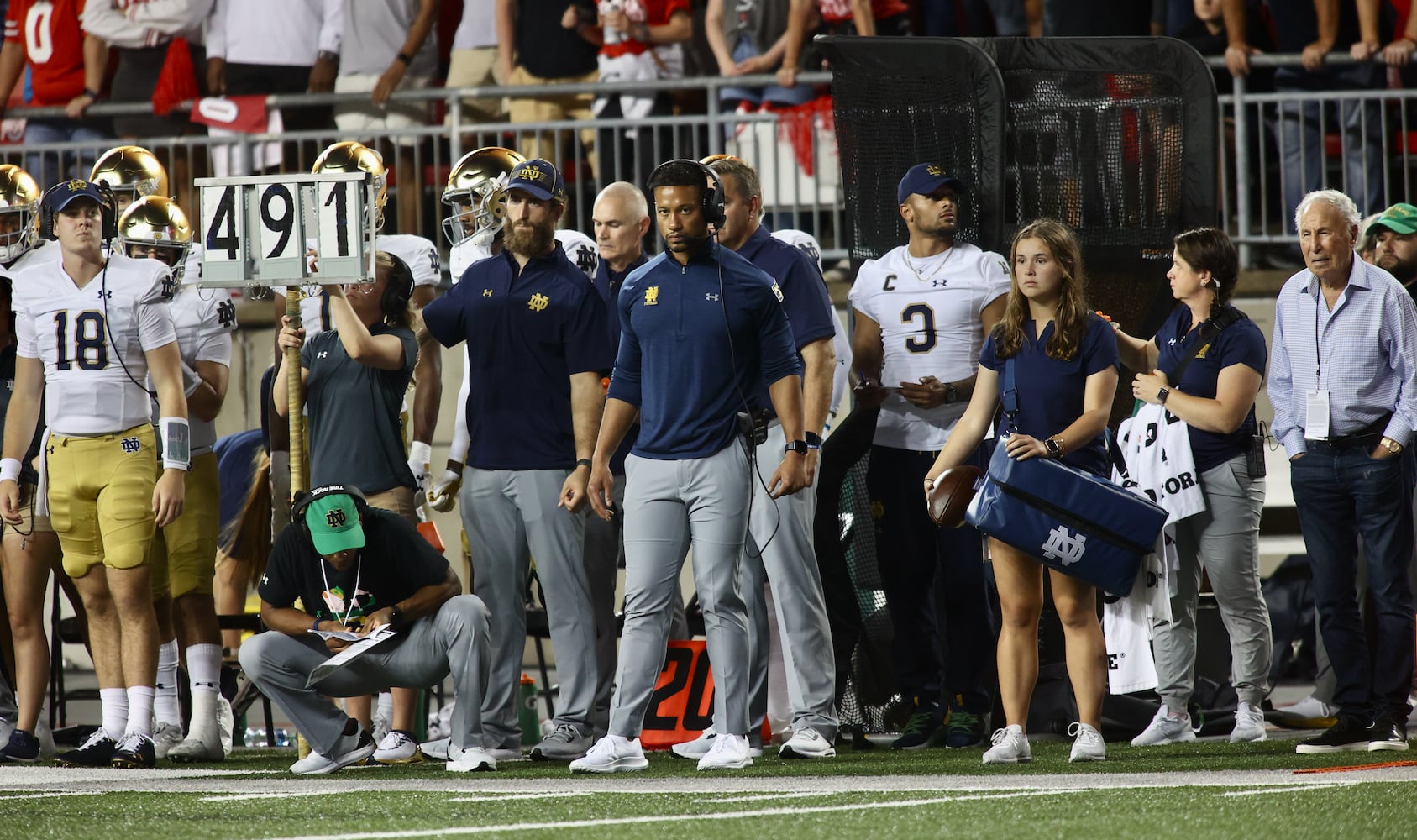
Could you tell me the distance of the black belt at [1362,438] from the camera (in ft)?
23.0

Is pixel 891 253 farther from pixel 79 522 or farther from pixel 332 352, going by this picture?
pixel 79 522

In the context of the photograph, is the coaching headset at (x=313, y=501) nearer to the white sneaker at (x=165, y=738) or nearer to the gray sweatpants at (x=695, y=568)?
the gray sweatpants at (x=695, y=568)

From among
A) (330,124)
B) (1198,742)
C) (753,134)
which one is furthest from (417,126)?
(1198,742)

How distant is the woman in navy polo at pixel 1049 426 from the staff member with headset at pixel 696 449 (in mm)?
762

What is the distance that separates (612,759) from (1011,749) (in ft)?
4.47

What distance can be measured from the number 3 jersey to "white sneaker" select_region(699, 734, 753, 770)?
276cm

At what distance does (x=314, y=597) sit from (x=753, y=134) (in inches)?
241

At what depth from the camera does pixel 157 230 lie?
29.0ft

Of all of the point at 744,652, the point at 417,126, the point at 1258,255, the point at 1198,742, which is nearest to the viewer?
the point at 744,652

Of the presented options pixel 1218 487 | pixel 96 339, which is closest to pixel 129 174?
pixel 96 339

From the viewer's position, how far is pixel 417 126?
519 inches

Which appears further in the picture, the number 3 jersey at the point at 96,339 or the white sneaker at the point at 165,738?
the white sneaker at the point at 165,738

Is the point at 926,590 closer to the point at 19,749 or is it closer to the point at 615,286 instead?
the point at 615,286

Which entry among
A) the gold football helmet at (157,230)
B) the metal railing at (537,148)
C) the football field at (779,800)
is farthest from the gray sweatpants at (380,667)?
the metal railing at (537,148)
